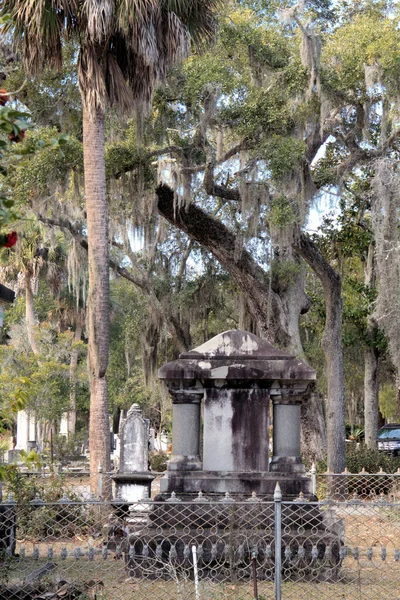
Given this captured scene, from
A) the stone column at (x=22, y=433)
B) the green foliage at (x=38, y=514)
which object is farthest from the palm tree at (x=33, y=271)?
the green foliage at (x=38, y=514)

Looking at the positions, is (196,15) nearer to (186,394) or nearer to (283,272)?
(283,272)

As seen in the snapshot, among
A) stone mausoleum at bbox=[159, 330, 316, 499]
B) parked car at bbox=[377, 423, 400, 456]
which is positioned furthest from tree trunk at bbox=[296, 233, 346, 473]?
stone mausoleum at bbox=[159, 330, 316, 499]

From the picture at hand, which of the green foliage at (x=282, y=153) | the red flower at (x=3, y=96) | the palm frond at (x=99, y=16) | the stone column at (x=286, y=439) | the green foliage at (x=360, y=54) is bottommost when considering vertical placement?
the stone column at (x=286, y=439)

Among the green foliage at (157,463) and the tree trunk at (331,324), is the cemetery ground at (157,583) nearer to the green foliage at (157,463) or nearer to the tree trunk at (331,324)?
the tree trunk at (331,324)

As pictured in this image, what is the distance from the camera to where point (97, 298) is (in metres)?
14.4

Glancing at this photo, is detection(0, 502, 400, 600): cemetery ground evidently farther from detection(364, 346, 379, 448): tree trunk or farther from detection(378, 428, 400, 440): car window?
detection(378, 428, 400, 440): car window

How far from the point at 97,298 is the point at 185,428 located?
490 centimetres

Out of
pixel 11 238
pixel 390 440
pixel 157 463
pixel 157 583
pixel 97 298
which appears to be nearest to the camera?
pixel 11 238

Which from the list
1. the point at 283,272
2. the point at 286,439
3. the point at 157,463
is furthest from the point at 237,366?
the point at 157,463

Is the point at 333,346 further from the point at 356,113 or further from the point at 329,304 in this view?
the point at 356,113

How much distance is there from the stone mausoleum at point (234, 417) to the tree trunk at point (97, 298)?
4.30 meters

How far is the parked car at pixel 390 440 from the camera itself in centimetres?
2809

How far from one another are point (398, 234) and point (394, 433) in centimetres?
1288

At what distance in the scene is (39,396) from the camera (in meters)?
29.4
